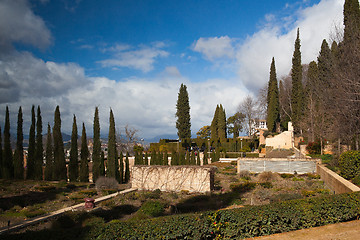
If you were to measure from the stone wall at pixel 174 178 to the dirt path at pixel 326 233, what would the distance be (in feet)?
38.1

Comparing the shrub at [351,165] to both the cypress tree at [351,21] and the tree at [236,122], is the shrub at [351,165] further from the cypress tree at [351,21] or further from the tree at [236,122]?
the tree at [236,122]

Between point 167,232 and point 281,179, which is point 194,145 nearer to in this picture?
point 281,179

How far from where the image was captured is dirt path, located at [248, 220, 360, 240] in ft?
22.9

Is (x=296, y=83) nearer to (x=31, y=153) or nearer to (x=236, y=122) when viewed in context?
(x=236, y=122)

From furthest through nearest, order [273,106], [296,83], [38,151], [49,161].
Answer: [273,106] → [296,83] → [38,151] → [49,161]

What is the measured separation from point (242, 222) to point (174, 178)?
13144 millimetres

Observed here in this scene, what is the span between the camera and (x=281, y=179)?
77.4 ft

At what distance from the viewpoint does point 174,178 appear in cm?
1992

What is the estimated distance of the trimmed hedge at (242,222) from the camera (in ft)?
20.4

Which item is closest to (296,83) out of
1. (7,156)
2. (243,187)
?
(243,187)

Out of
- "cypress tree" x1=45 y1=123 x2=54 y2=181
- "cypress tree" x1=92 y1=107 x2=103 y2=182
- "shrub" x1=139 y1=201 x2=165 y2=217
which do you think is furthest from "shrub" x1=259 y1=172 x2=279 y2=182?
"cypress tree" x1=45 y1=123 x2=54 y2=181

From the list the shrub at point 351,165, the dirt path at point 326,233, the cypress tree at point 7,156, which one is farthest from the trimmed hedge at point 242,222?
the cypress tree at point 7,156

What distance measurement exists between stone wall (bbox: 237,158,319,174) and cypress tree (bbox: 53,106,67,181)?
19561 millimetres

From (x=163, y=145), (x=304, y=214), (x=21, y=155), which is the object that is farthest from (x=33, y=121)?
(x=304, y=214)
